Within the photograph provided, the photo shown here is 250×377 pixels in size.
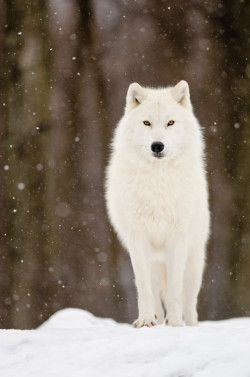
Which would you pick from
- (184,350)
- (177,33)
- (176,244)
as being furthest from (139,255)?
(177,33)

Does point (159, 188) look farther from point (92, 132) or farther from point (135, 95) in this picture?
point (92, 132)

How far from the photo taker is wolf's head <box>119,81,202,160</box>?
191 inches

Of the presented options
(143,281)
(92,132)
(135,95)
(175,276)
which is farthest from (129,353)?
(92,132)

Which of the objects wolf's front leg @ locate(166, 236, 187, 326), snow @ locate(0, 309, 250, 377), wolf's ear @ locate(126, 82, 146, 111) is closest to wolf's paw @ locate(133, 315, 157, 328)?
wolf's front leg @ locate(166, 236, 187, 326)

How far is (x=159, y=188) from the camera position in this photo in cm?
504

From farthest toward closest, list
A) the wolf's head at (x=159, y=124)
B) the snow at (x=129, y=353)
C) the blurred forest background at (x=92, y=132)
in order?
1. the blurred forest background at (x=92, y=132)
2. the wolf's head at (x=159, y=124)
3. the snow at (x=129, y=353)

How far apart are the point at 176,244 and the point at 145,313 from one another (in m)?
0.70

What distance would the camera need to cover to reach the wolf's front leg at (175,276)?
4.86 meters

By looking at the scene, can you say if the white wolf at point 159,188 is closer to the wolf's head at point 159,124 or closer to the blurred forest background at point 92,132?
the wolf's head at point 159,124

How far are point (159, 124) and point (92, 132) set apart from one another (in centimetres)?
495

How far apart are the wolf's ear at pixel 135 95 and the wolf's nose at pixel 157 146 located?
68cm

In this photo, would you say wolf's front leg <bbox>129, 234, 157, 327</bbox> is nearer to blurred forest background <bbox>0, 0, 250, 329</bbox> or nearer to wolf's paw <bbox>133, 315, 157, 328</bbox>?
wolf's paw <bbox>133, 315, 157, 328</bbox>

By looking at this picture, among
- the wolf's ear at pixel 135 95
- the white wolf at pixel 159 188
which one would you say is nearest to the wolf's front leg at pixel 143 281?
the white wolf at pixel 159 188

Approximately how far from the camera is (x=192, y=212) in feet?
16.7
